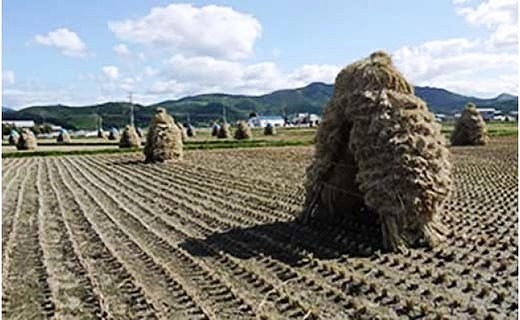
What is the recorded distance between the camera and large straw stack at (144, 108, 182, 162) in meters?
31.0

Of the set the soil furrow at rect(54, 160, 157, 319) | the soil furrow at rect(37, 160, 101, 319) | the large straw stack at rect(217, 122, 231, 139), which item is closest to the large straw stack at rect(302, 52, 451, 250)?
the soil furrow at rect(54, 160, 157, 319)

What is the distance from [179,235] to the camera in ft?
39.5

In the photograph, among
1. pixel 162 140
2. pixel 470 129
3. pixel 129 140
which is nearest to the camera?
pixel 162 140

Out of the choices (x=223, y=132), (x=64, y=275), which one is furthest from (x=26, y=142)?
(x=64, y=275)

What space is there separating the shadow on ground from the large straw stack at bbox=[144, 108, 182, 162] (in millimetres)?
19181

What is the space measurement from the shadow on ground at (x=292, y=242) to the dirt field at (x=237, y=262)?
2 cm

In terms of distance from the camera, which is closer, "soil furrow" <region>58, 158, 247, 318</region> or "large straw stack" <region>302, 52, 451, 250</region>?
"soil furrow" <region>58, 158, 247, 318</region>

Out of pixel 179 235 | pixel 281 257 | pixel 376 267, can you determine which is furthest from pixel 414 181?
pixel 179 235

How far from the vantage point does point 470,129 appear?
40.7 meters

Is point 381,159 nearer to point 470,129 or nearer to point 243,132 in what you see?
point 470,129

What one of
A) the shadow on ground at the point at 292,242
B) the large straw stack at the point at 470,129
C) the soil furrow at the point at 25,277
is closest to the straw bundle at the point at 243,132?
the large straw stack at the point at 470,129

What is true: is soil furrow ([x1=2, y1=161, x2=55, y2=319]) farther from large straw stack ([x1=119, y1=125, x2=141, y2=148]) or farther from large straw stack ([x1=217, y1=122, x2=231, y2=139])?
large straw stack ([x1=217, y1=122, x2=231, y2=139])

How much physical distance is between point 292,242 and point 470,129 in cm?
3266

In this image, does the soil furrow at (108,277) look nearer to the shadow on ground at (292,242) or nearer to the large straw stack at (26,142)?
the shadow on ground at (292,242)
